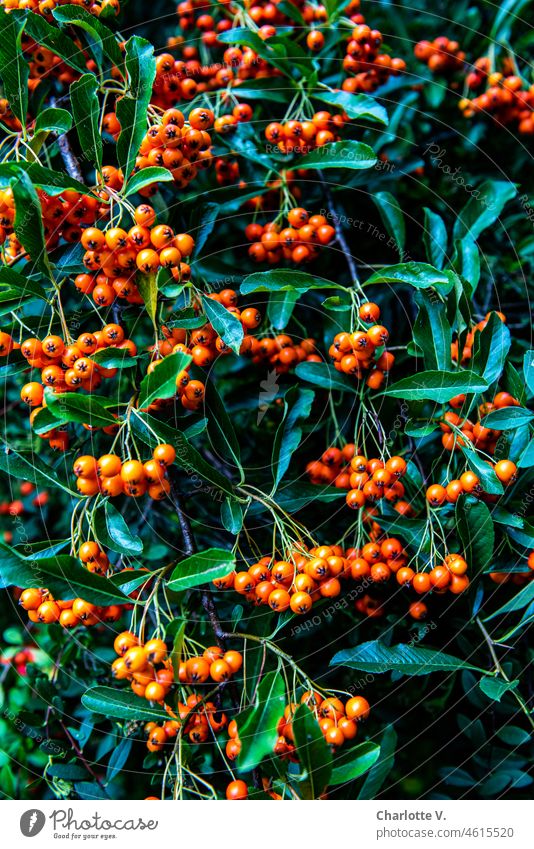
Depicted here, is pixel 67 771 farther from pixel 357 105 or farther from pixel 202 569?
pixel 357 105

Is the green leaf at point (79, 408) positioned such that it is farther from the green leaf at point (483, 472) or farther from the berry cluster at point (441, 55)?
the berry cluster at point (441, 55)

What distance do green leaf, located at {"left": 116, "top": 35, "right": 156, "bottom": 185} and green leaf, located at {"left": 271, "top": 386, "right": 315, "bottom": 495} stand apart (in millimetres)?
660

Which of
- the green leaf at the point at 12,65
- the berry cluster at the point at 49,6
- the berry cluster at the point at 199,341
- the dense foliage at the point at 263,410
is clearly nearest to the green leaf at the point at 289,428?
the dense foliage at the point at 263,410

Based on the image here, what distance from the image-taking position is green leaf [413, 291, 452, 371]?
166cm

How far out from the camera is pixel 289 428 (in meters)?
1.70

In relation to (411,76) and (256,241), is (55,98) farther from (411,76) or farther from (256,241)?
(411,76)

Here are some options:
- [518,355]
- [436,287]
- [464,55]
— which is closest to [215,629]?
[436,287]

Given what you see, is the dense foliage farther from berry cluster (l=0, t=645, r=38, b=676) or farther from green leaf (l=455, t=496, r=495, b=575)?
berry cluster (l=0, t=645, r=38, b=676)

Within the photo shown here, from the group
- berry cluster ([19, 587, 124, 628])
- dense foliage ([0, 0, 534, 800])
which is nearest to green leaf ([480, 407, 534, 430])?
dense foliage ([0, 0, 534, 800])

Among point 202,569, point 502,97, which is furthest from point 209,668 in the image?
point 502,97

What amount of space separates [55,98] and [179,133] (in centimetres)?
65

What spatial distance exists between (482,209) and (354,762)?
5.36 feet

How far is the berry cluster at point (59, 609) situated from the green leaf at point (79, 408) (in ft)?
1.31

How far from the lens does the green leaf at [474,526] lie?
1548 millimetres
